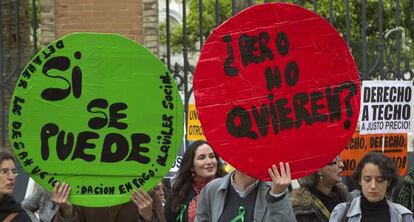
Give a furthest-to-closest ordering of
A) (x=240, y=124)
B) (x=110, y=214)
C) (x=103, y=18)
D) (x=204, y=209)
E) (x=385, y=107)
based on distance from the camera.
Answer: (x=103, y=18) → (x=385, y=107) → (x=110, y=214) → (x=204, y=209) → (x=240, y=124)

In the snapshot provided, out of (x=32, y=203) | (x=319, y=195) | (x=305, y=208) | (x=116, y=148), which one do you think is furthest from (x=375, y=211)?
(x=32, y=203)

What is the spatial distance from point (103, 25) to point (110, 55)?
461cm

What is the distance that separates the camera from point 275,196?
4625 mm

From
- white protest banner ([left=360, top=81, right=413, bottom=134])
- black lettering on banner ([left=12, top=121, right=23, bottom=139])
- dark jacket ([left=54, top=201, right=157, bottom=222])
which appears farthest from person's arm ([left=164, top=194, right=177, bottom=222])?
white protest banner ([left=360, top=81, right=413, bottom=134])

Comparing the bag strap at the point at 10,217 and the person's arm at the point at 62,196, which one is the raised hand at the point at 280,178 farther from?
the bag strap at the point at 10,217

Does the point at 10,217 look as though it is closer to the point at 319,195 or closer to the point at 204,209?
the point at 204,209

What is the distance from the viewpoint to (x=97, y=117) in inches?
197

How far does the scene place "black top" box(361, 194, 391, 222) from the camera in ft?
16.5

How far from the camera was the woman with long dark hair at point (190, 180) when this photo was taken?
6.41 m

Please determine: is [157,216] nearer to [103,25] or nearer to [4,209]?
[4,209]

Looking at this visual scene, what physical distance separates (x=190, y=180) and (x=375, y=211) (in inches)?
72.1

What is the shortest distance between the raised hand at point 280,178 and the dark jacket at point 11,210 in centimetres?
133

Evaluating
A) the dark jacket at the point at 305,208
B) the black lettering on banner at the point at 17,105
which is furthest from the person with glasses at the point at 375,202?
the black lettering on banner at the point at 17,105

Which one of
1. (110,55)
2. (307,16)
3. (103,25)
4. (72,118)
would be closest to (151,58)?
(110,55)
